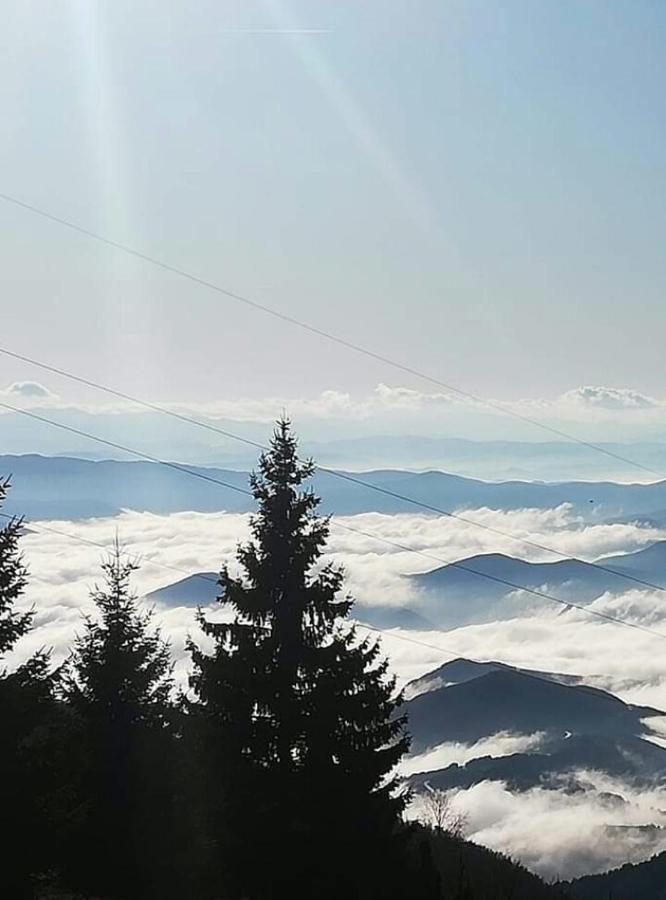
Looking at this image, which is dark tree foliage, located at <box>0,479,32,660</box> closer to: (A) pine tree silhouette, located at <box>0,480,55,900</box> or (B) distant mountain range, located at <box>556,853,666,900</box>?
(A) pine tree silhouette, located at <box>0,480,55,900</box>

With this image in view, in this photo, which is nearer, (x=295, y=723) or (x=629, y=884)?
(x=295, y=723)

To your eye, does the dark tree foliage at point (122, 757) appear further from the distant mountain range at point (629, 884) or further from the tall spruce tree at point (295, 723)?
the distant mountain range at point (629, 884)

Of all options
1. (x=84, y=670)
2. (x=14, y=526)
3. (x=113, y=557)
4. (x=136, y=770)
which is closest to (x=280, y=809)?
(x=136, y=770)

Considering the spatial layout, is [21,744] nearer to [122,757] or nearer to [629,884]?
[122,757]

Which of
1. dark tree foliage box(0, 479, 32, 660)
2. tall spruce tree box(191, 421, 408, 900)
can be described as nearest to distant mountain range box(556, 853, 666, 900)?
tall spruce tree box(191, 421, 408, 900)

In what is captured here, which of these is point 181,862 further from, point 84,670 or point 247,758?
point 84,670

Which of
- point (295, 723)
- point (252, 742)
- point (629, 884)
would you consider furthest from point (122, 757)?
Result: point (629, 884)
